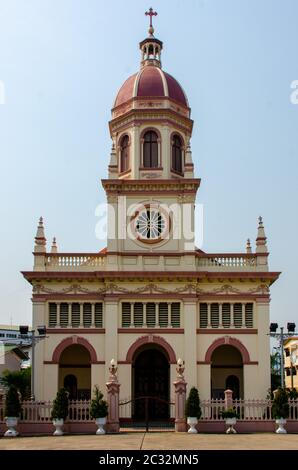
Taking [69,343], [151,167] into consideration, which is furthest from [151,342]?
[151,167]

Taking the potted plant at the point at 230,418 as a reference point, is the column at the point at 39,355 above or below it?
above

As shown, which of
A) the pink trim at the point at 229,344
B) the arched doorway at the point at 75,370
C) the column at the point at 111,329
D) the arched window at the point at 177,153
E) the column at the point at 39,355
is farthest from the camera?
the arched window at the point at 177,153

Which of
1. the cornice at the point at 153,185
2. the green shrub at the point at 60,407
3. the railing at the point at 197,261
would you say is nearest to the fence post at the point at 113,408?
the green shrub at the point at 60,407

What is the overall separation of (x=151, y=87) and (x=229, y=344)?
15195mm

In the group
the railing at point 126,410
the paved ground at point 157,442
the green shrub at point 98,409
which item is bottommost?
the paved ground at point 157,442

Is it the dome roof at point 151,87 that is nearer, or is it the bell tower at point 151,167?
the bell tower at point 151,167

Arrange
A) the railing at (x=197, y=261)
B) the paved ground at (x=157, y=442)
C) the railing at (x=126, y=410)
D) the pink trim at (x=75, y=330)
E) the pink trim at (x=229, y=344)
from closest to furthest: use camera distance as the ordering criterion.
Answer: the paved ground at (x=157, y=442), the railing at (x=126, y=410), the pink trim at (x=229, y=344), the pink trim at (x=75, y=330), the railing at (x=197, y=261)

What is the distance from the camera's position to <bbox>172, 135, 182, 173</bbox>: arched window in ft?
134

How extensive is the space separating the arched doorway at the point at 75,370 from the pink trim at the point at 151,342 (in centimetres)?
300

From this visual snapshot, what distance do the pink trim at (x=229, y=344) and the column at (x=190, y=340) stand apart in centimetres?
76

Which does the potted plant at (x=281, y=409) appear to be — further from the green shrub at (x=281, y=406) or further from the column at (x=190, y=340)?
the column at (x=190, y=340)

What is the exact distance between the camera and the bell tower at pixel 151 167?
38.5 meters

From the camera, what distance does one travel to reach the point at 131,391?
120ft

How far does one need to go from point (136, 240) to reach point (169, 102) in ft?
27.5
